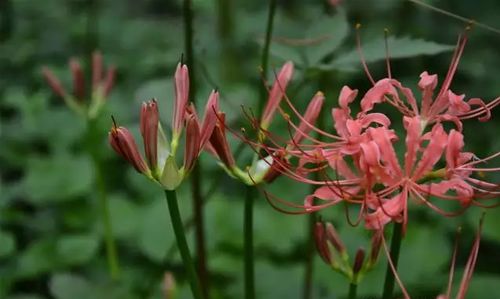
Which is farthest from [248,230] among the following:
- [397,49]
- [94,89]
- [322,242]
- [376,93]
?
[94,89]

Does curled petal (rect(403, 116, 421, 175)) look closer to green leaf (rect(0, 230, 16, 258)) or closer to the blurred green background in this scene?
the blurred green background

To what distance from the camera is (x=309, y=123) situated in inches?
30.1

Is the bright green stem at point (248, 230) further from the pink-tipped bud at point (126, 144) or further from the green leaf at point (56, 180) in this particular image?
the green leaf at point (56, 180)

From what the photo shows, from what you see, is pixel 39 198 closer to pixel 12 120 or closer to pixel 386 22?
pixel 12 120

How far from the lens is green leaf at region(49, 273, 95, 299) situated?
1.08m

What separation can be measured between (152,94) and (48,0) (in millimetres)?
1383

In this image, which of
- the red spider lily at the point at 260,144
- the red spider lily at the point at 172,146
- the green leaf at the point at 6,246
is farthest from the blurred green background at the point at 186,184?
the red spider lily at the point at 172,146

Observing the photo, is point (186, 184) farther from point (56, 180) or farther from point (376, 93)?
point (376, 93)

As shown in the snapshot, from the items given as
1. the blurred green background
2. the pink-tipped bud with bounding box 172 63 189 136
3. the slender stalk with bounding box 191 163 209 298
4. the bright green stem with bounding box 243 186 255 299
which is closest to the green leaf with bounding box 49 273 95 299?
the blurred green background

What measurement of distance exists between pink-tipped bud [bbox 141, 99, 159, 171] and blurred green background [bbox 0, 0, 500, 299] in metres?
0.31

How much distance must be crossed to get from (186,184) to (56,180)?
0.27m

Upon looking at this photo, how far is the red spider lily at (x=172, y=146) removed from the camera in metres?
0.70

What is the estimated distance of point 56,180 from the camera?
5.00 feet

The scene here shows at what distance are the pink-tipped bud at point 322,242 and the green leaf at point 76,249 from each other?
61 cm
